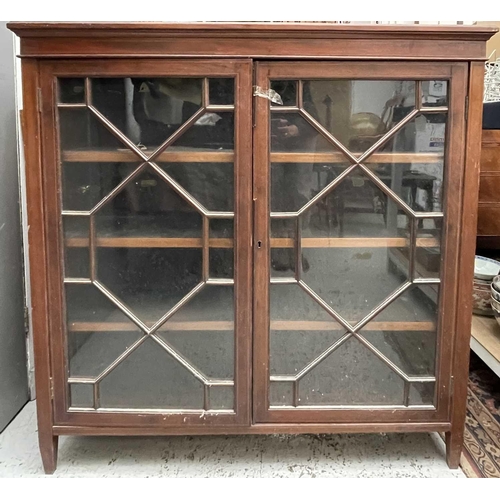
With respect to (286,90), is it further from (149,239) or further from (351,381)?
(351,381)

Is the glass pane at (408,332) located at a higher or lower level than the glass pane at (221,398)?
higher

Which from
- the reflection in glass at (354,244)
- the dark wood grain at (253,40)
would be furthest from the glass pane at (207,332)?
the dark wood grain at (253,40)

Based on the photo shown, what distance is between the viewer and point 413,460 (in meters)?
1.14

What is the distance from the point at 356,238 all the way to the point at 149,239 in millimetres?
478

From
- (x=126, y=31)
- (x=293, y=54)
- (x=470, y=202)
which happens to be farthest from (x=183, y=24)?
(x=470, y=202)

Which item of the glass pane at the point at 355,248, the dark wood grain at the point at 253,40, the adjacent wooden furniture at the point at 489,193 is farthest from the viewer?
the adjacent wooden furniture at the point at 489,193

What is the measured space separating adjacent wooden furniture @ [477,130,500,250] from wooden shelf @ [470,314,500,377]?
438 mm

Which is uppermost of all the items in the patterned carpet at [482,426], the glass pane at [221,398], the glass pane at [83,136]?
the glass pane at [83,136]

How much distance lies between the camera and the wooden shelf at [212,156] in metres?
1.01

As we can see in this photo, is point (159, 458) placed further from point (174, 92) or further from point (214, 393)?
point (174, 92)

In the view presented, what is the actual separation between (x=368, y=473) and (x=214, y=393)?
1.37ft

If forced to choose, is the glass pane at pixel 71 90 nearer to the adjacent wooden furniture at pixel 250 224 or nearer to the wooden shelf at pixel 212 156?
the adjacent wooden furniture at pixel 250 224

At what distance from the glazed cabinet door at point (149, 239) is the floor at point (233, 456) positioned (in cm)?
14

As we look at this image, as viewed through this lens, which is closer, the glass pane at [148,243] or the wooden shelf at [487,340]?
the glass pane at [148,243]
